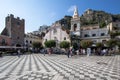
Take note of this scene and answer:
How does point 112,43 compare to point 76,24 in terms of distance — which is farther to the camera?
point 76,24

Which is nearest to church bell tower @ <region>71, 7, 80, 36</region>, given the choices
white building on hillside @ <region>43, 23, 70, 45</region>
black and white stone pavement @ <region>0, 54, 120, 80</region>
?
white building on hillside @ <region>43, 23, 70, 45</region>

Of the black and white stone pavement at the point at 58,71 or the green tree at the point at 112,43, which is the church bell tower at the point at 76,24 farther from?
the black and white stone pavement at the point at 58,71


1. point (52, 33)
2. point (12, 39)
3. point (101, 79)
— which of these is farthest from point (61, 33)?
point (101, 79)

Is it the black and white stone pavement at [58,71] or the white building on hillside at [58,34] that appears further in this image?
the white building on hillside at [58,34]

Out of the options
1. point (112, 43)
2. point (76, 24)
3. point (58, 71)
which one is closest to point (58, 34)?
point (76, 24)

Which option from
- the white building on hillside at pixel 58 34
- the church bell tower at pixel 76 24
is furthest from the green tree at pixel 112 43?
the white building on hillside at pixel 58 34

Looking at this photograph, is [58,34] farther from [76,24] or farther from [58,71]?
[58,71]

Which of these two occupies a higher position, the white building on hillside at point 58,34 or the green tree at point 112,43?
the white building on hillside at point 58,34

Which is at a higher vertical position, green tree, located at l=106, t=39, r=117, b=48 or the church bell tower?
the church bell tower

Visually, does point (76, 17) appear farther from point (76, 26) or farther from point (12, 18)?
point (12, 18)

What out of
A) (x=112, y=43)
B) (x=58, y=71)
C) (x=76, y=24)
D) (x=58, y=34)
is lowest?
(x=58, y=71)

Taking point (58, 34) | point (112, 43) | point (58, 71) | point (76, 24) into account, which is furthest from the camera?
point (58, 34)

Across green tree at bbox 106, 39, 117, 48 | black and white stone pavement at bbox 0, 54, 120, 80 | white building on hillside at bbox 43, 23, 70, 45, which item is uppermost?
white building on hillside at bbox 43, 23, 70, 45

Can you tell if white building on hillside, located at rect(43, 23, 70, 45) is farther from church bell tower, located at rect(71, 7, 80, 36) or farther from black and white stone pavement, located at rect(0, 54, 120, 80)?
black and white stone pavement, located at rect(0, 54, 120, 80)
